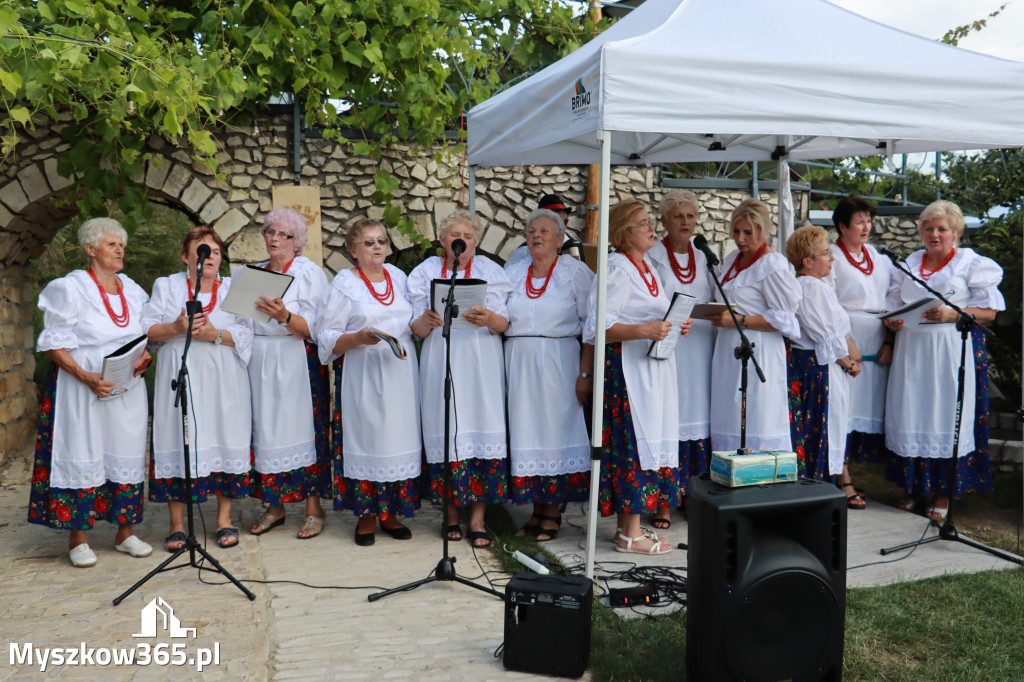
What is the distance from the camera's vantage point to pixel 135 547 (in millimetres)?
4691

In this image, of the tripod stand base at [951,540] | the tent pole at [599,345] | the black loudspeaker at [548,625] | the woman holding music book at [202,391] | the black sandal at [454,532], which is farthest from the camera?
the black sandal at [454,532]

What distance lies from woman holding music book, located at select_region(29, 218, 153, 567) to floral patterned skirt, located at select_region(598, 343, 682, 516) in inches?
102

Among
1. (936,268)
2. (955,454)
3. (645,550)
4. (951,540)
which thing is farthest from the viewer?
(936,268)

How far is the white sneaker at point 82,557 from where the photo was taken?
14.9 feet

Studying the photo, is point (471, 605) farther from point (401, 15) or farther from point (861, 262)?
point (401, 15)

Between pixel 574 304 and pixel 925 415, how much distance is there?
2.45 meters

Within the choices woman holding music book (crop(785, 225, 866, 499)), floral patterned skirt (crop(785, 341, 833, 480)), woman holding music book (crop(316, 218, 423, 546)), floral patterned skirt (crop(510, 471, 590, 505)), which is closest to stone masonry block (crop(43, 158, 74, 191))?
woman holding music book (crop(316, 218, 423, 546))

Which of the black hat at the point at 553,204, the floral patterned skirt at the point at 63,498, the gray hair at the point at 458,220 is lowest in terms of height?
the floral patterned skirt at the point at 63,498

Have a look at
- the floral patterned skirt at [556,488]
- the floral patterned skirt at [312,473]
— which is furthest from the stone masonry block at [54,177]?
the floral patterned skirt at [556,488]

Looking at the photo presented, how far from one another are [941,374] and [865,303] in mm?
644

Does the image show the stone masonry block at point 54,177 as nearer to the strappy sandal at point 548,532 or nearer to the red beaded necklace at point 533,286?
the red beaded necklace at point 533,286

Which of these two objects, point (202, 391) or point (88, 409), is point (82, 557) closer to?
point (88, 409)

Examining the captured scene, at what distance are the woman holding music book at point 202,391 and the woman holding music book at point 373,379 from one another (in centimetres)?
53

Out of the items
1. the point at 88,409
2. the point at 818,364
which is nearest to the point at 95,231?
the point at 88,409
